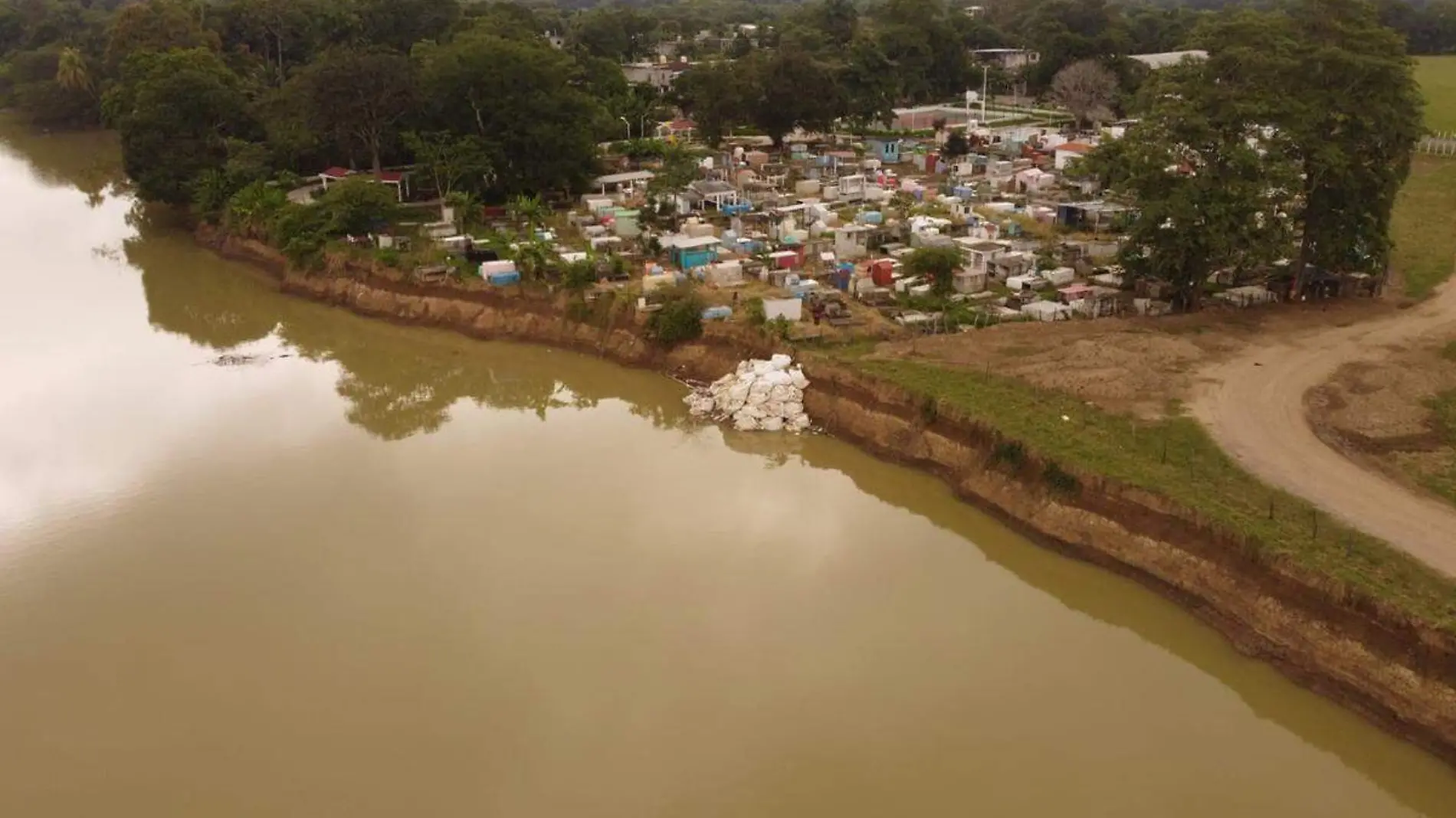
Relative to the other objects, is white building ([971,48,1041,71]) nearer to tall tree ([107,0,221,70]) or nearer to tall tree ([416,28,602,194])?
tall tree ([416,28,602,194])

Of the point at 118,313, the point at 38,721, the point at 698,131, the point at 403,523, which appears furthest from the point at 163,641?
the point at 698,131

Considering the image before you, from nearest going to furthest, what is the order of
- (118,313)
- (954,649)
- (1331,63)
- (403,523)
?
(954,649), (403,523), (1331,63), (118,313)

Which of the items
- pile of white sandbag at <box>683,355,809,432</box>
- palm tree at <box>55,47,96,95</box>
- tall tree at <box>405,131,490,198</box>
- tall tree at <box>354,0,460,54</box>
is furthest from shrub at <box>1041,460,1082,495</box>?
palm tree at <box>55,47,96,95</box>

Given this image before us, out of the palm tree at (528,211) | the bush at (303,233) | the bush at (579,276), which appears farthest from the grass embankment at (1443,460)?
the bush at (303,233)

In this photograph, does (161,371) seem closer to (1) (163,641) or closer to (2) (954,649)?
(1) (163,641)

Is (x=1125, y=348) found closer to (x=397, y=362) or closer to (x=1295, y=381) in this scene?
(x=1295, y=381)

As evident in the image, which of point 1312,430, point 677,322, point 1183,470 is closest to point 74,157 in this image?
point 677,322
